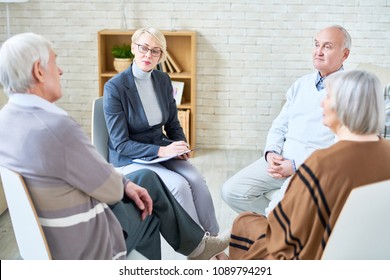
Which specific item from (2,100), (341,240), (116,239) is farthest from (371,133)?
(2,100)

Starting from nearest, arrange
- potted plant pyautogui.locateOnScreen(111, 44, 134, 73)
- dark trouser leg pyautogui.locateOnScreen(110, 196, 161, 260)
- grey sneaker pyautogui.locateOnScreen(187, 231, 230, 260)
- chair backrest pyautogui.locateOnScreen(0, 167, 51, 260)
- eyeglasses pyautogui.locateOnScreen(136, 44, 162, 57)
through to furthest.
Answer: chair backrest pyautogui.locateOnScreen(0, 167, 51, 260) < dark trouser leg pyautogui.locateOnScreen(110, 196, 161, 260) < grey sneaker pyautogui.locateOnScreen(187, 231, 230, 260) < eyeglasses pyautogui.locateOnScreen(136, 44, 162, 57) < potted plant pyautogui.locateOnScreen(111, 44, 134, 73)

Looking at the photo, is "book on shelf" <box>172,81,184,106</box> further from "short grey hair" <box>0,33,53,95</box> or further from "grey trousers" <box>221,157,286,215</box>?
"short grey hair" <box>0,33,53,95</box>

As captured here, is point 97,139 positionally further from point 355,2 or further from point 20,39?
point 355,2

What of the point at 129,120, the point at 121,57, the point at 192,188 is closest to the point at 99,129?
the point at 129,120

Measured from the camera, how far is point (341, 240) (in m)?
Answer: 1.96

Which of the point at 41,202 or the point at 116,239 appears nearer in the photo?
the point at 41,202

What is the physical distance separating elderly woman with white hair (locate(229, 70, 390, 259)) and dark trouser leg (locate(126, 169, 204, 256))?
0.72 meters

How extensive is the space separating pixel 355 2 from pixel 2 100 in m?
2.83

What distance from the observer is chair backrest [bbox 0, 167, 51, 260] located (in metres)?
2.00

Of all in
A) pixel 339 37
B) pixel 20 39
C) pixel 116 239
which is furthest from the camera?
pixel 339 37

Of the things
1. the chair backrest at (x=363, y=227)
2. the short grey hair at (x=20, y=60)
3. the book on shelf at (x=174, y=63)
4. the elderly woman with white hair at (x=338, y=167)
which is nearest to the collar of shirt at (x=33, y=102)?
the short grey hair at (x=20, y=60)

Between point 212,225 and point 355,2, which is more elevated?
point 355,2

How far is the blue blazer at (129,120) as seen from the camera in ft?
10.3

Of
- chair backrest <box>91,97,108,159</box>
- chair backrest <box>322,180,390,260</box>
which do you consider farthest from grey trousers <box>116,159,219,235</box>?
chair backrest <box>322,180,390,260</box>
